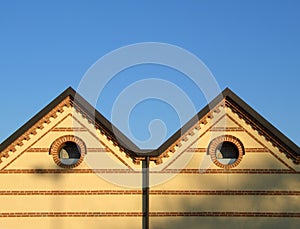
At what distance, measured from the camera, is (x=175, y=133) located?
21.1 m

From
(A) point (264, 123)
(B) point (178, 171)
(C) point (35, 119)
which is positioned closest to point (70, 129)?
(C) point (35, 119)

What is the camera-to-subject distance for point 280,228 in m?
20.0

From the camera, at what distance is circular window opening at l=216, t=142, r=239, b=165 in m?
20.9

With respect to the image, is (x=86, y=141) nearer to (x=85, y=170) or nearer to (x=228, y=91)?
(x=85, y=170)

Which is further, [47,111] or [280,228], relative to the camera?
[47,111]

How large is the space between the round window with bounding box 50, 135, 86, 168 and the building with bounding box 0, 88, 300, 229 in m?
0.04

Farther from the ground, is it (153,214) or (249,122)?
(249,122)

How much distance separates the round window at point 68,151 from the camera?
20.9 meters

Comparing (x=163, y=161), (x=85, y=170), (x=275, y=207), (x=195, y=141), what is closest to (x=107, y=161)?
(x=85, y=170)

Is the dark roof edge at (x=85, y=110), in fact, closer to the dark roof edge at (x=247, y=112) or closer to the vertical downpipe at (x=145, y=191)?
the vertical downpipe at (x=145, y=191)

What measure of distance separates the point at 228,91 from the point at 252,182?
3.74 meters

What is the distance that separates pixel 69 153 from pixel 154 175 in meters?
3.57

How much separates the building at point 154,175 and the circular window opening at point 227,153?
0.13 ft

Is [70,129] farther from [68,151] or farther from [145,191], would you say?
[145,191]
